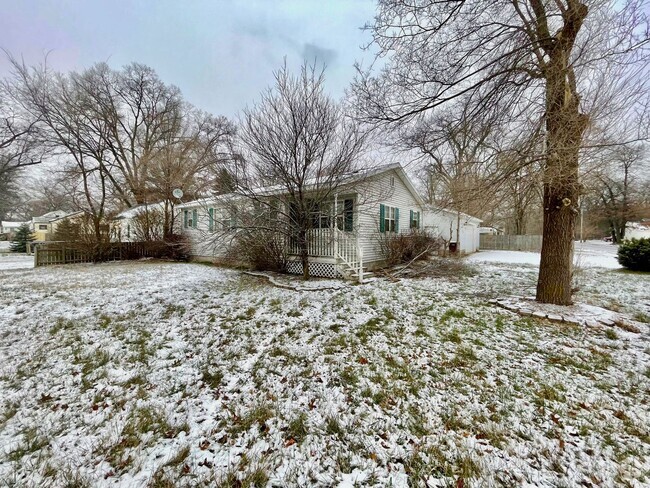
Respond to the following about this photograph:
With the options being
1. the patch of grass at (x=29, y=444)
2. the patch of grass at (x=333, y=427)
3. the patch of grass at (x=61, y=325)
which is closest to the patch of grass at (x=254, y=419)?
the patch of grass at (x=333, y=427)

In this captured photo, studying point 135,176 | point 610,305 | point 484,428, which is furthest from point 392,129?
point 135,176

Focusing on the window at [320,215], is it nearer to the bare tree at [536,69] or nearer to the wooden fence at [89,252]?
the bare tree at [536,69]

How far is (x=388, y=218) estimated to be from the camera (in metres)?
11.9

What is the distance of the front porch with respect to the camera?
9.04 meters

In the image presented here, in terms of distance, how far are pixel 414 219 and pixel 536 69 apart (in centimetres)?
968

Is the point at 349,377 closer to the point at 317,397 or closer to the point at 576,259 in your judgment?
the point at 317,397

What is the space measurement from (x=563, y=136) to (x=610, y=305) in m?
4.02

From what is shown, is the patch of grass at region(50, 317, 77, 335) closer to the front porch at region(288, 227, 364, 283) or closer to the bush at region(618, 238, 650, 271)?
the front porch at region(288, 227, 364, 283)

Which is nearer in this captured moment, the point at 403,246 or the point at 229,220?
the point at 229,220

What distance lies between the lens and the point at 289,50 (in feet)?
24.7

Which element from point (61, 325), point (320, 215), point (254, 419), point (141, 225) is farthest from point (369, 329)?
point (141, 225)

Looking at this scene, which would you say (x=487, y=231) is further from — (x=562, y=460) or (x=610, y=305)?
(x=562, y=460)

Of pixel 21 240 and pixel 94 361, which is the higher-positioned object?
pixel 21 240

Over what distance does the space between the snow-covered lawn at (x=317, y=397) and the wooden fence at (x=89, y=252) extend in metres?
9.30
